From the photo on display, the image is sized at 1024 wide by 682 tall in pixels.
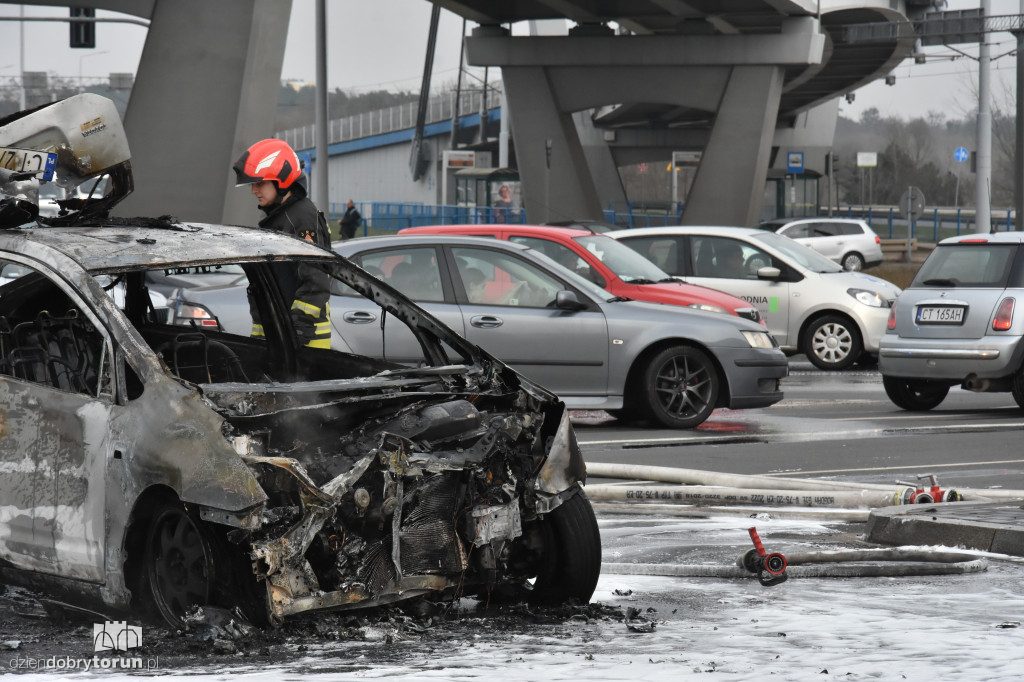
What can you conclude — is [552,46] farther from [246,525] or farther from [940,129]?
[940,129]

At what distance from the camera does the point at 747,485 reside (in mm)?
8133

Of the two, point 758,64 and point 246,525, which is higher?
point 758,64

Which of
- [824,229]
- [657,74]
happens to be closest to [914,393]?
[824,229]

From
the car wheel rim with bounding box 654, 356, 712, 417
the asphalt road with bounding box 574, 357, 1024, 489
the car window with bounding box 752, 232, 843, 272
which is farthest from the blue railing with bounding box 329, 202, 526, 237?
the car wheel rim with bounding box 654, 356, 712, 417

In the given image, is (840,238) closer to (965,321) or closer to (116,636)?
(965,321)

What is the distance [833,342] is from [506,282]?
289 inches

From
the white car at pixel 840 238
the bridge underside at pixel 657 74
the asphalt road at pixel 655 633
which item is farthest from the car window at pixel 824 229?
the asphalt road at pixel 655 633

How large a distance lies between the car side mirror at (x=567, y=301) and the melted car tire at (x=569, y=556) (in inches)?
236

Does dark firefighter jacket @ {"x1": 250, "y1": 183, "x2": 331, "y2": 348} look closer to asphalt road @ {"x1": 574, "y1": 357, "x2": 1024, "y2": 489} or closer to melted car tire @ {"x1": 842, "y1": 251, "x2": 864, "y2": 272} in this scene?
asphalt road @ {"x1": 574, "y1": 357, "x2": 1024, "y2": 489}

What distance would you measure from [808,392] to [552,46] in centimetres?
2826

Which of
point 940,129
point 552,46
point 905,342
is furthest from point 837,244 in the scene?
point 940,129

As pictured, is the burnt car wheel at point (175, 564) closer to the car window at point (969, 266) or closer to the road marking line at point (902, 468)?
the road marking line at point (902, 468)

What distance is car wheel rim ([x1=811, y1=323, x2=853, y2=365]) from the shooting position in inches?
702

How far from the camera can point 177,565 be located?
488 cm
